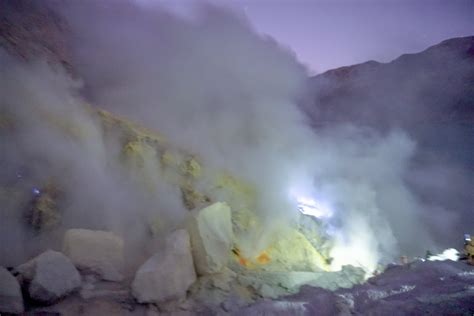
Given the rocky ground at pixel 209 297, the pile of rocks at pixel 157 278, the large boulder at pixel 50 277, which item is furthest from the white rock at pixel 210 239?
the large boulder at pixel 50 277

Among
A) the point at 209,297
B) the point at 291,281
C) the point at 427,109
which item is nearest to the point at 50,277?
the point at 209,297

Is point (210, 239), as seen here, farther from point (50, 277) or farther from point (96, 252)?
point (50, 277)

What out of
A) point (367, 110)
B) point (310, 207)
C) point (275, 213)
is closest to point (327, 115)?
point (367, 110)

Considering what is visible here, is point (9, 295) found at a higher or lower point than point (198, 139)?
lower

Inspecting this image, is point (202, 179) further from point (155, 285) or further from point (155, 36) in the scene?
point (155, 36)

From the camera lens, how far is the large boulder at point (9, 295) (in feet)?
14.3

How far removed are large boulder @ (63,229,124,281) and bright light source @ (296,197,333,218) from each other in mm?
8118

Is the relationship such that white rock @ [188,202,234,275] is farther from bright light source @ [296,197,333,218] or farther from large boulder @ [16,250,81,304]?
bright light source @ [296,197,333,218]

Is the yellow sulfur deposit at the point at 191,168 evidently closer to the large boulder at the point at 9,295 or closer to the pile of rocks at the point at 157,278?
the pile of rocks at the point at 157,278

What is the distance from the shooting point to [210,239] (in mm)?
6020

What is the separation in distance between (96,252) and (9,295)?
4.75 ft

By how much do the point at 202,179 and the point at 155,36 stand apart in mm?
10680

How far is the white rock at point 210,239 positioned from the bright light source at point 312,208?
22.1ft

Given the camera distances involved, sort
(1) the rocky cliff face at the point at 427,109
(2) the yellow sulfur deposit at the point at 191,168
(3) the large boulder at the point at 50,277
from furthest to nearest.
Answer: (1) the rocky cliff face at the point at 427,109, (2) the yellow sulfur deposit at the point at 191,168, (3) the large boulder at the point at 50,277
